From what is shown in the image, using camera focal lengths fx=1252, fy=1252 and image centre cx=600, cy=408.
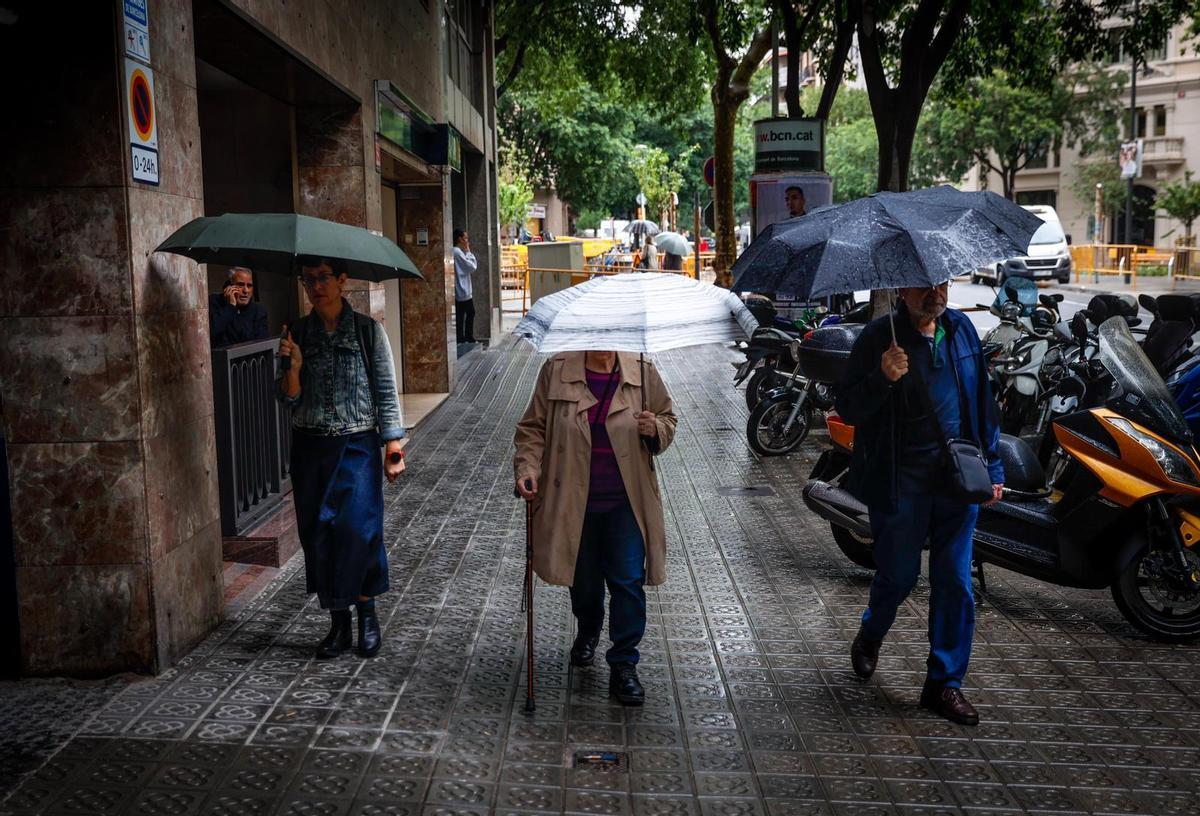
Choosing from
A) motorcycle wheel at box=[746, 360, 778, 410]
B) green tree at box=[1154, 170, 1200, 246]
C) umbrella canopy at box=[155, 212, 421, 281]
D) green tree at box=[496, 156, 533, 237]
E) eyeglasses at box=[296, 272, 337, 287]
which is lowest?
motorcycle wheel at box=[746, 360, 778, 410]

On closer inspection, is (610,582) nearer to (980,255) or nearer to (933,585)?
(933,585)

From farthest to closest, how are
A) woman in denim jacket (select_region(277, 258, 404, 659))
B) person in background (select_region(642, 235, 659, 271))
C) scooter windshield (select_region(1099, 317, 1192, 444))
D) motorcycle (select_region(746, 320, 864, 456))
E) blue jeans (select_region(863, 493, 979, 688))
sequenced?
person in background (select_region(642, 235, 659, 271)) → motorcycle (select_region(746, 320, 864, 456)) → scooter windshield (select_region(1099, 317, 1192, 444)) → woman in denim jacket (select_region(277, 258, 404, 659)) → blue jeans (select_region(863, 493, 979, 688))

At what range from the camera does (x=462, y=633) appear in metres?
5.91

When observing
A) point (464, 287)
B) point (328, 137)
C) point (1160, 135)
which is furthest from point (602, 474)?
point (1160, 135)

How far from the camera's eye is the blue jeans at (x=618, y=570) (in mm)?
4934

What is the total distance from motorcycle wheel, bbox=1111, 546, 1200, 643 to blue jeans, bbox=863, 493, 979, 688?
135cm

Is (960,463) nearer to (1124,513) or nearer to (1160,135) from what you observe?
(1124,513)

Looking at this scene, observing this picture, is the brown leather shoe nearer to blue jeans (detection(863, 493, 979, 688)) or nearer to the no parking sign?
blue jeans (detection(863, 493, 979, 688))

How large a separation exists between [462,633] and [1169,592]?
3294 millimetres

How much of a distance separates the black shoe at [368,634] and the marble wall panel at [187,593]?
77 centimetres

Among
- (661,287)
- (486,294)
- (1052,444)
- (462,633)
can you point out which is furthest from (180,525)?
(486,294)

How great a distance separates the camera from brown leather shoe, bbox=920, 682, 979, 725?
15.6 ft

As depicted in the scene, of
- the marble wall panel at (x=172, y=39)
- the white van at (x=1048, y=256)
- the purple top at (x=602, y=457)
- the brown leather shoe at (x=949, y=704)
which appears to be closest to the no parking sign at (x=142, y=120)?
the marble wall panel at (x=172, y=39)

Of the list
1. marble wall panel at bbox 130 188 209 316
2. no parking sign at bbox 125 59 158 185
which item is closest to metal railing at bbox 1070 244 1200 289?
Result: marble wall panel at bbox 130 188 209 316
